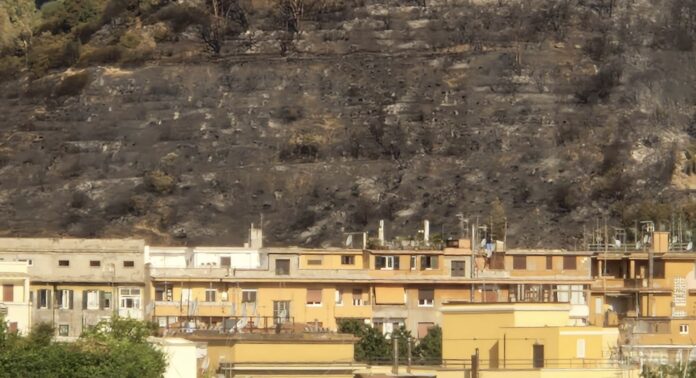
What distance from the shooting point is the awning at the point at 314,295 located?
9412cm

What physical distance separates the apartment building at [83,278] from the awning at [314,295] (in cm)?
556

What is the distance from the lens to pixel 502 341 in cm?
6412

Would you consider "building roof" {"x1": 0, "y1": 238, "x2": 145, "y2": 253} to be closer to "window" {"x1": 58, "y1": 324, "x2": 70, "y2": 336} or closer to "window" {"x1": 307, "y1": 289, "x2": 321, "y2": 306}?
"window" {"x1": 58, "y1": 324, "x2": 70, "y2": 336}

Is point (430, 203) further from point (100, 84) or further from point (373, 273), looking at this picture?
point (373, 273)

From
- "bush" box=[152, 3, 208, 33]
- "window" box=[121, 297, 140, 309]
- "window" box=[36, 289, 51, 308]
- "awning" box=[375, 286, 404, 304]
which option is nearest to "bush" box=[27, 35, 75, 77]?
"bush" box=[152, 3, 208, 33]

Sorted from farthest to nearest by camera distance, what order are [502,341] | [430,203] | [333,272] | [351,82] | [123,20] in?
[123,20] < [351,82] < [430,203] < [333,272] < [502,341]

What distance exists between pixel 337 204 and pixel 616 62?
21272 mm

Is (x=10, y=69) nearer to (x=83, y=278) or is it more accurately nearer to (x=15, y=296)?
(x=83, y=278)

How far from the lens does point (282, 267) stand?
96062 millimetres

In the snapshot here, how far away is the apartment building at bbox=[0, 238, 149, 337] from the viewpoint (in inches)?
→ 3442

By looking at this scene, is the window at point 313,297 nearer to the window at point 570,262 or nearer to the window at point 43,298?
the window at point 570,262

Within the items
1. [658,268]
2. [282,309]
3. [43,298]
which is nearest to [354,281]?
[282,309]

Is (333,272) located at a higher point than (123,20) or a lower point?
lower

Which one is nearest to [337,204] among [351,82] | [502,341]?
[351,82]
